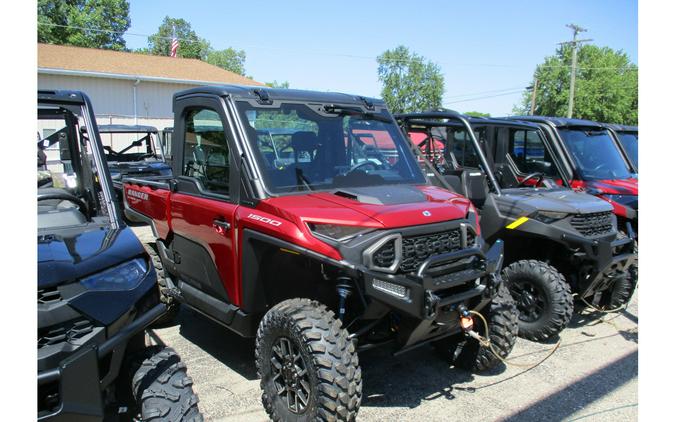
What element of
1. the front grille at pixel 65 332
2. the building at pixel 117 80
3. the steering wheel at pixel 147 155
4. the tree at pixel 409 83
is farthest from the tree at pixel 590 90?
the front grille at pixel 65 332

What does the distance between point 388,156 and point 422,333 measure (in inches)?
64.3

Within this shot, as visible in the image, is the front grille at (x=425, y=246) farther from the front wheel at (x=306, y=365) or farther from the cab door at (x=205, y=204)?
the cab door at (x=205, y=204)

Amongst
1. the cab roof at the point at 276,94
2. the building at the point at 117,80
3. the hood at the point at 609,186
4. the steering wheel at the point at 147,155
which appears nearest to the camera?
the cab roof at the point at 276,94

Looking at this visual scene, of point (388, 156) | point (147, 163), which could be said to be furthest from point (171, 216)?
point (147, 163)

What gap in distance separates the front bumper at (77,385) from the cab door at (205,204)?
166cm

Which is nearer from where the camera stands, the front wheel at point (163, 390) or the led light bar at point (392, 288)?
the front wheel at point (163, 390)

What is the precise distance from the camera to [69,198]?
126 inches

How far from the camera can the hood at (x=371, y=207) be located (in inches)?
130

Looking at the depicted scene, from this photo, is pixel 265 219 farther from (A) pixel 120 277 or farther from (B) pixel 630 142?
(B) pixel 630 142

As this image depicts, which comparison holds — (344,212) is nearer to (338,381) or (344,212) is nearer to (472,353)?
(338,381)

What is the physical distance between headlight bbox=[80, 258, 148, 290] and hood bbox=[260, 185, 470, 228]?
99cm

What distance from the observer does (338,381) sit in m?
3.01

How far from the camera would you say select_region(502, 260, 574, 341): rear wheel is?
16.0ft

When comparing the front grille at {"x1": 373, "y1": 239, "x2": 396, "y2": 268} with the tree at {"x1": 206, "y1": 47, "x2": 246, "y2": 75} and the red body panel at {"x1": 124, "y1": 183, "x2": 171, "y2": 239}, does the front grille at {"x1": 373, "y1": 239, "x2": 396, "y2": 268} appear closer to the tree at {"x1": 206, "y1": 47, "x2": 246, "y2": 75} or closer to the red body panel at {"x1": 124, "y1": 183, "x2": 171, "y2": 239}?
the red body panel at {"x1": 124, "y1": 183, "x2": 171, "y2": 239}
